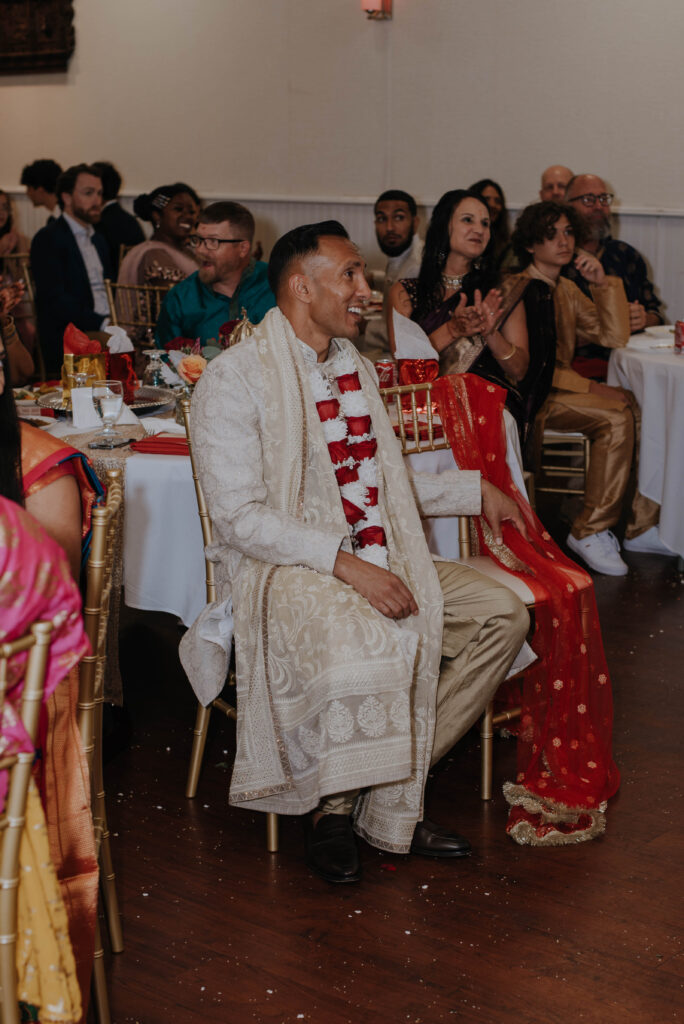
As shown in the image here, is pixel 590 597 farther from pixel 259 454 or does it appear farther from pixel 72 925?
pixel 72 925

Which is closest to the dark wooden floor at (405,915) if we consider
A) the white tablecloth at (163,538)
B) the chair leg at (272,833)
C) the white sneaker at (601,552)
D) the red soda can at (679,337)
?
the chair leg at (272,833)

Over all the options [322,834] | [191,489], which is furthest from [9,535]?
[191,489]

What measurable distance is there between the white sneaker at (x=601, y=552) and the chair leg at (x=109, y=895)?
8.94 ft

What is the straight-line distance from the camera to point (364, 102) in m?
7.67

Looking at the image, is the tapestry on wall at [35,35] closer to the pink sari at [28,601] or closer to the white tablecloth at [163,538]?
the white tablecloth at [163,538]

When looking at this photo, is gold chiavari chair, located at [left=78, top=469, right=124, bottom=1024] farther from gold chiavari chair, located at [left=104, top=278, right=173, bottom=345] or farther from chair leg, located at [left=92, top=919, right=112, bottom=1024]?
gold chiavari chair, located at [left=104, top=278, right=173, bottom=345]

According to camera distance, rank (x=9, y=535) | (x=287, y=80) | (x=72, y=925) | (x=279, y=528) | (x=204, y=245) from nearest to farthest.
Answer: (x=9, y=535) < (x=72, y=925) < (x=279, y=528) < (x=204, y=245) < (x=287, y=80)

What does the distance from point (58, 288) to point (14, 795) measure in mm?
5305

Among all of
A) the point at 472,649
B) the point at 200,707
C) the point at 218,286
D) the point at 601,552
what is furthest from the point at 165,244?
the point at 472,649

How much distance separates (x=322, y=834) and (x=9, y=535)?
143 centimetres

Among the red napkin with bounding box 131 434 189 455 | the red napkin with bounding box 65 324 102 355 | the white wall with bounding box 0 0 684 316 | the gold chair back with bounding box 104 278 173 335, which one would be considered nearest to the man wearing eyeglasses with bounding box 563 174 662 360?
the white wall with bounding box 0 0 684 316

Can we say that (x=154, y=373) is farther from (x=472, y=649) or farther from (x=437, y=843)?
(x=437, y=843)

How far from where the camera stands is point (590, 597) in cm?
278

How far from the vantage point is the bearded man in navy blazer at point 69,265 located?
6.21m
